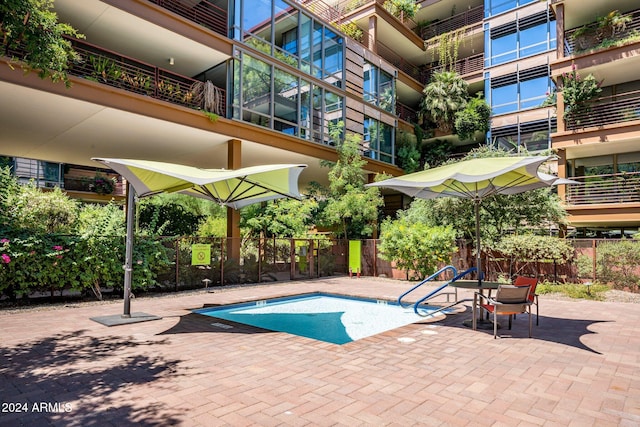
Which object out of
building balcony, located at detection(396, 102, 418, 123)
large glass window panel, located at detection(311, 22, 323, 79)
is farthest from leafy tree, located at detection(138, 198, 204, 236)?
building balcony, located at detection(396, 102, 418, 123)

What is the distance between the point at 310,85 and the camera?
16562 millimetres

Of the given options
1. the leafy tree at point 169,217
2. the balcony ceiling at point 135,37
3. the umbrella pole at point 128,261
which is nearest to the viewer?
the umbrella pole at point 128,261

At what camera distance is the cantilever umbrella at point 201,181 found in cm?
627

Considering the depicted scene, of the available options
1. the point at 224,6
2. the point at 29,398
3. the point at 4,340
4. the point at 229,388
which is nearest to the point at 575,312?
the point at 229,388

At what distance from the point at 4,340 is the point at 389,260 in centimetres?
1117

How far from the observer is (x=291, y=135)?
15.1 meters

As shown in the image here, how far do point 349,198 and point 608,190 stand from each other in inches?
434

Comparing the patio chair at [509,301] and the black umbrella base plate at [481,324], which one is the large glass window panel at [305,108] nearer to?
the black umbrella base plate at [481,324]

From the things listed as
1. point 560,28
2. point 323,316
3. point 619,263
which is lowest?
point 323,316

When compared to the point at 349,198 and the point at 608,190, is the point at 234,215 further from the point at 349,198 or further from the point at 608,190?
the point at 608,190

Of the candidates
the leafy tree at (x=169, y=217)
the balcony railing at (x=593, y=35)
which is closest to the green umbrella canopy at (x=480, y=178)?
the leafy tree at (x=169, y=217)

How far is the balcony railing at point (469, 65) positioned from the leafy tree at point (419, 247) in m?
14.3

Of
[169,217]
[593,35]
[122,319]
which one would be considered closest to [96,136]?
[169,217]

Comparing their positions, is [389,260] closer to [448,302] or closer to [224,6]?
[448,302]
